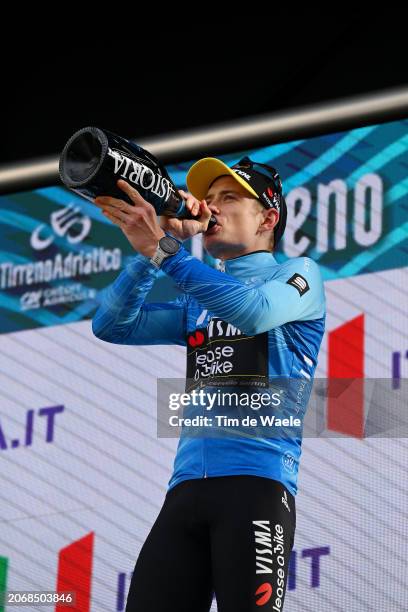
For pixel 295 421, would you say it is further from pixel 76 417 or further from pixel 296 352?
pixel 76 417

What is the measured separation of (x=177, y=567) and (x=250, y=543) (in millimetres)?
113

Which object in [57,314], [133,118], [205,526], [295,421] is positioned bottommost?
[205,526]

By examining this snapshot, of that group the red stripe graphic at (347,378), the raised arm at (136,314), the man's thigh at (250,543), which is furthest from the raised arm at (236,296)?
the red stripe graphic at (347,378)

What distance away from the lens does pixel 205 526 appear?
154cm

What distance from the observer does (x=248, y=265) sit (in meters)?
1.74

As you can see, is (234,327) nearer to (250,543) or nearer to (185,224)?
(185,224)

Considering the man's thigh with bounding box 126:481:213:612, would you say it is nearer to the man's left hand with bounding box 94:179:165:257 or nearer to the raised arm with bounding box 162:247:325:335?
the raised arm with bounding box 162:247:325:335

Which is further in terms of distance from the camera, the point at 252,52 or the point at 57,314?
the point at 252,52

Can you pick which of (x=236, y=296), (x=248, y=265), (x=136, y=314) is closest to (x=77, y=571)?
(x=136, y=314)

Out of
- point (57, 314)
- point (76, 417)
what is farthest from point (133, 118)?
point (76, 417)

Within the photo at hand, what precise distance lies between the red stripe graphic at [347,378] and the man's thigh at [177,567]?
733 mm

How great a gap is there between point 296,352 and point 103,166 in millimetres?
401

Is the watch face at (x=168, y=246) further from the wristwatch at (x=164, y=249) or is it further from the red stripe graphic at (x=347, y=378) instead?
the red stripe graphic at (x=347, y=378)

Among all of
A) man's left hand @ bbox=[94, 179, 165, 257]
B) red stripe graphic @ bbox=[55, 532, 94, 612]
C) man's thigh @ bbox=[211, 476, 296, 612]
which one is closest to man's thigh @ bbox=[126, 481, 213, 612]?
man's thigh @ bbox=[211, 476, 296, 612]
